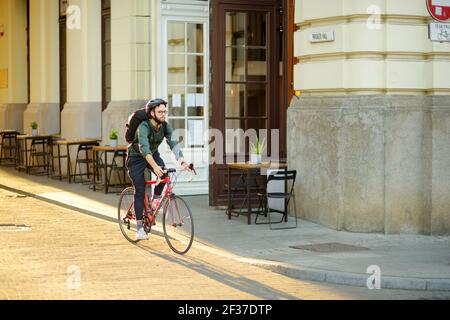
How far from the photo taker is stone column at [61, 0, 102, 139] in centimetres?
1942

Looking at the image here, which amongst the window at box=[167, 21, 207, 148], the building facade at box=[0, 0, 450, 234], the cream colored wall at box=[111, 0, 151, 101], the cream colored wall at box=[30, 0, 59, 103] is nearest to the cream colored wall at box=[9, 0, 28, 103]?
the cream colored wall at box=[30, 0, 59, 103]

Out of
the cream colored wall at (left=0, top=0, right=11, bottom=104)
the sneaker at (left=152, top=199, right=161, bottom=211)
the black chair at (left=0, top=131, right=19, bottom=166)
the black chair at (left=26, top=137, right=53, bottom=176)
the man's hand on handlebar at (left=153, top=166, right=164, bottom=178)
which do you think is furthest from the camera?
the cream colored wall at (left=0, top=0, right=11, bottom=104)

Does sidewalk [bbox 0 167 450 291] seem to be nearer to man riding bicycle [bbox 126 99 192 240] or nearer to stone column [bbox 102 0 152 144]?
man riding bicycle [bbox 126 99 192 240]

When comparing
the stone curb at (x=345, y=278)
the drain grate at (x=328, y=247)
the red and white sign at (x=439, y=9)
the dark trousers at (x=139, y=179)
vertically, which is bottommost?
the stone curb at (x=345, y=278)

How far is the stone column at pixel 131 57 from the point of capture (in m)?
17.4

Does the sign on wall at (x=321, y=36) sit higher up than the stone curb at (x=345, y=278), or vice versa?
the sign on wall at (x=321, y=36)

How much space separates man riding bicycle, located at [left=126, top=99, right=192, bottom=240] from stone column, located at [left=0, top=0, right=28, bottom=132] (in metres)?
14.3

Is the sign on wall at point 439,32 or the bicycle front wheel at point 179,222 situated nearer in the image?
the bicycle front wheel at point 179,222

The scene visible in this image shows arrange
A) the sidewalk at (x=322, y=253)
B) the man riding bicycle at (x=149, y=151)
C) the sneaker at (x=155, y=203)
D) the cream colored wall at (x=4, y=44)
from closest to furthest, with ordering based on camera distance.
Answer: the sidewalk at (x=322, y=253)
the man riding bicycle at (x=149, y=151)
the sneaker at (x=155, y=203)
the cream colored wall at (x=4, y=44)

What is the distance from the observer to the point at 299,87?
13422mm

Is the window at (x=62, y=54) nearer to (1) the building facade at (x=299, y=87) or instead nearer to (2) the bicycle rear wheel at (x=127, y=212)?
(1) the building facade at (x=299, y=87)

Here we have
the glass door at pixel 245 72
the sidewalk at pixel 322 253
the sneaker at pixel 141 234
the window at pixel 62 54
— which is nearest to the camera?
the sidewalk at pixel 322 253

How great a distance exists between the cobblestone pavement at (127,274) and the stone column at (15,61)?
42.0ft

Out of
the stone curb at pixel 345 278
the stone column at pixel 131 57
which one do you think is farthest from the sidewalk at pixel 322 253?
the stone column at pixel 131 57
